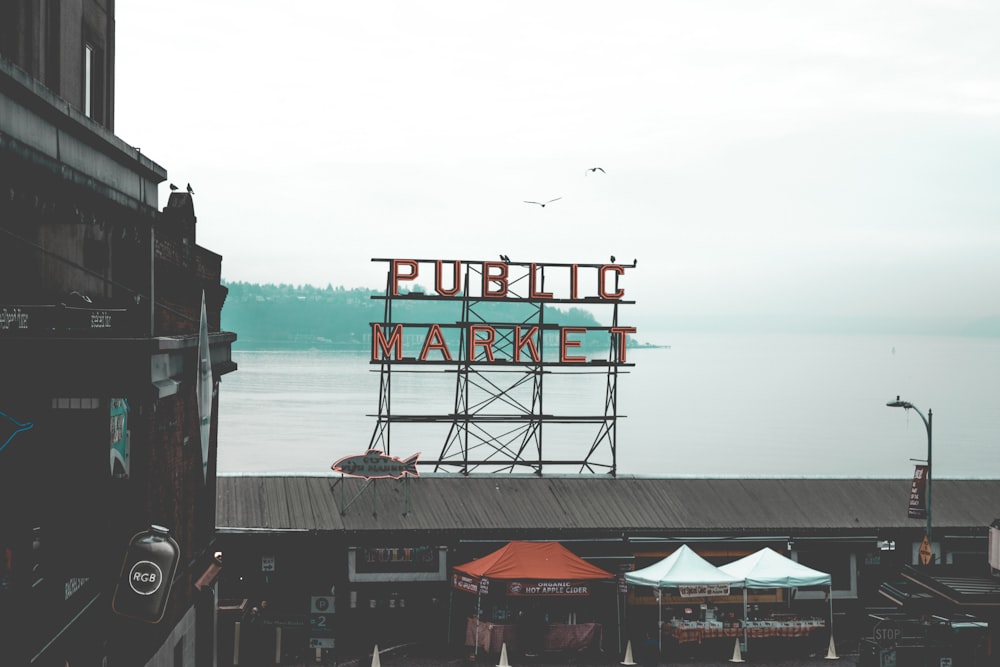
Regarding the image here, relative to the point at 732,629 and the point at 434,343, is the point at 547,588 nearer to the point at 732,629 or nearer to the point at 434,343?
the point at 732,629

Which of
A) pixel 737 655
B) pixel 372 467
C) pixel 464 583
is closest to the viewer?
pixel 464 583

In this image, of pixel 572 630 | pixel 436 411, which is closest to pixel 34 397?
pixel 572 630

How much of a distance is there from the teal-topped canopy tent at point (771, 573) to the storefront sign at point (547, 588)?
434 centimetres

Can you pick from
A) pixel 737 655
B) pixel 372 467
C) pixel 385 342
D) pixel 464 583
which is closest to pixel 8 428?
pixel 464 583

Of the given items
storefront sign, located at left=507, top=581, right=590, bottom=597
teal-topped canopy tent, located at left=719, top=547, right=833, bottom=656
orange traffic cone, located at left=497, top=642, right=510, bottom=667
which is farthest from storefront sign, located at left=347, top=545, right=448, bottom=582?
teal-topped canopy tent, located at left=719, top=547, right=833, bottom=656

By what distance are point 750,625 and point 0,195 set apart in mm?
26708

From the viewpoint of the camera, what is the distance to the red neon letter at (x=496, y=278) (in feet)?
151

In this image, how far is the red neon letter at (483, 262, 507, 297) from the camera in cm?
4597

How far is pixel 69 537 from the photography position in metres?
17.9

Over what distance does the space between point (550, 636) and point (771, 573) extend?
22.0ft

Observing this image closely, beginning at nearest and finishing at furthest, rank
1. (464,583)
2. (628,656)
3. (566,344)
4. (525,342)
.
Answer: (628,656) → (464,583) → (525,342) → (566,344)

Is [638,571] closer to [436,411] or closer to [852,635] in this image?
[852,635]

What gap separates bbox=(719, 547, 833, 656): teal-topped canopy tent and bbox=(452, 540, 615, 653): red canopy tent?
12.5 feet

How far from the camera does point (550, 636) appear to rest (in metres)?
34.1
